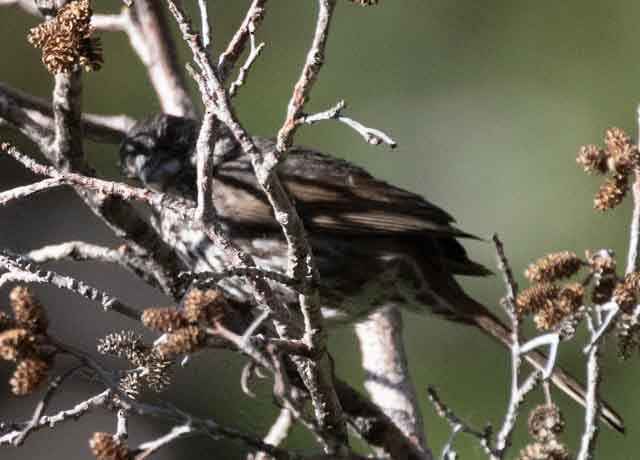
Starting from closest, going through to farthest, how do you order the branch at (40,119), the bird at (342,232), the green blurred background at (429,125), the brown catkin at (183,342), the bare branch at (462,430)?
the brown catkin at (183,342), the bare branch at (462,430), the branch at (40,119), the bird at (342,232), the green blurred background at (429,125)

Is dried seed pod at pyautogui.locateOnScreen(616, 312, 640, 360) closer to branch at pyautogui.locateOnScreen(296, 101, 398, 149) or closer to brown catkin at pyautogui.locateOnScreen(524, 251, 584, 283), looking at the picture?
brown catkin at pyautogui.locateOnScreen(524, 251, 584, 283)

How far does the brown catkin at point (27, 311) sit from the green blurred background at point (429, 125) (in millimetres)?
3051

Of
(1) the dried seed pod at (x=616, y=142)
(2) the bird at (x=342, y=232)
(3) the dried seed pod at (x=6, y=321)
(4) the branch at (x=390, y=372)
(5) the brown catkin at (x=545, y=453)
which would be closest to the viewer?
(3) the dried seed pod at (x=6, y=321)

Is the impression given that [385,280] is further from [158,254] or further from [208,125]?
[208,125]

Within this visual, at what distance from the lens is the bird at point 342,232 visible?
414 centimetres

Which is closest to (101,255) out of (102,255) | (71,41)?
(102,255)

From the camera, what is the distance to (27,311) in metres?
2.24

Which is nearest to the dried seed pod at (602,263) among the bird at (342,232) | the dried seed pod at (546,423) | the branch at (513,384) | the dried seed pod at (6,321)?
the branch at (513,384)

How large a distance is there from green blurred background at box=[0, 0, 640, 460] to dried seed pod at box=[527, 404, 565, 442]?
2.54 metres

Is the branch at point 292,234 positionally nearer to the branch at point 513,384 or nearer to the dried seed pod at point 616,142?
the branch at point 513,384

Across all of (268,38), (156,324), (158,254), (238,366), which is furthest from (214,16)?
(156,324)

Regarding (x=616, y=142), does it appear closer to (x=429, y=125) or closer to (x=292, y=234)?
(x=292, y=234)

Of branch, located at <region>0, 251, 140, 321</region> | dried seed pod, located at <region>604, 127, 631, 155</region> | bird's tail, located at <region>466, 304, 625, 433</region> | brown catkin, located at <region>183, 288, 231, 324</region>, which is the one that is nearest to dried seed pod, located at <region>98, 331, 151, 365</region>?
branch, located at <region>0, 251, 140, 321</region>

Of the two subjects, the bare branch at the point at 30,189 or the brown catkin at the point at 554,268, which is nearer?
the bare branch at the point at 30,189
